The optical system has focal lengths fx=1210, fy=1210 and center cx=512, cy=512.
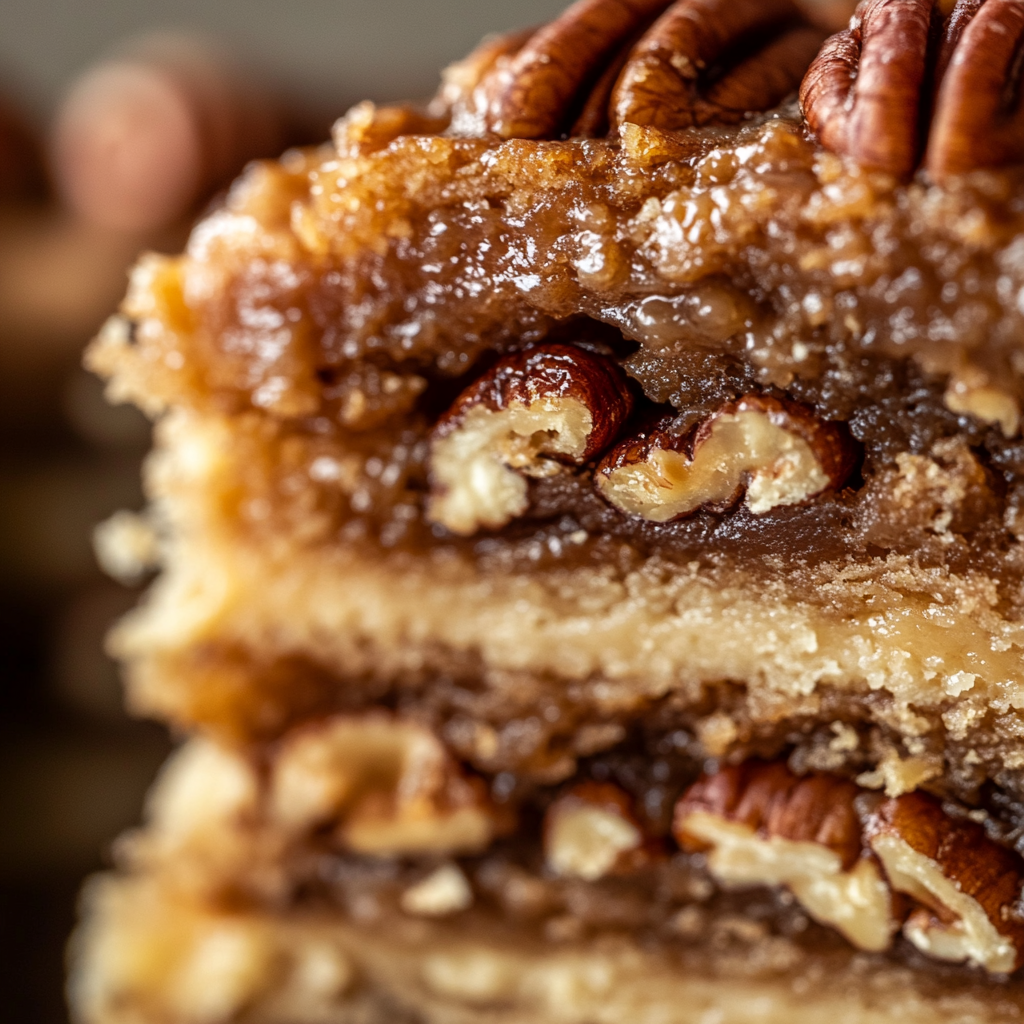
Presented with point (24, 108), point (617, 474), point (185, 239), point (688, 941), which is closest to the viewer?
point (617, 474)

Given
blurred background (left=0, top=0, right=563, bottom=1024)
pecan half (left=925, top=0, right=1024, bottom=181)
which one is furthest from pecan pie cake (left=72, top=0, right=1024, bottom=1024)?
blurred background (left=0, top=0, right=563, bottom=1024)

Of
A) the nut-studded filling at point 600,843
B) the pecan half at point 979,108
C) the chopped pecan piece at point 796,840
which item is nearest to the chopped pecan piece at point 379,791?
the nut-studded filling at point 600,843

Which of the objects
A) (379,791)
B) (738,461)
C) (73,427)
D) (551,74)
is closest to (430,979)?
(379,791)

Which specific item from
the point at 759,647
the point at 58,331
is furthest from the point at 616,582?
the point at 58,331

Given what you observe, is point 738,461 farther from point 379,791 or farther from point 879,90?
point 379,791

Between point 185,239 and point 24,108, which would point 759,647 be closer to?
point 185,239

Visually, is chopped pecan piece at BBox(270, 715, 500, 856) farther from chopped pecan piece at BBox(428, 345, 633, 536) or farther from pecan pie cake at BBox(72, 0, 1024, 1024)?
chopped pecan piece at BBox(428, 345, 633, 536)

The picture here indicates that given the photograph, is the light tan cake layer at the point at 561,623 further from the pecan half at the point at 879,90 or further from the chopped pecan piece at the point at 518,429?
the pecan half at the point at 879,90
